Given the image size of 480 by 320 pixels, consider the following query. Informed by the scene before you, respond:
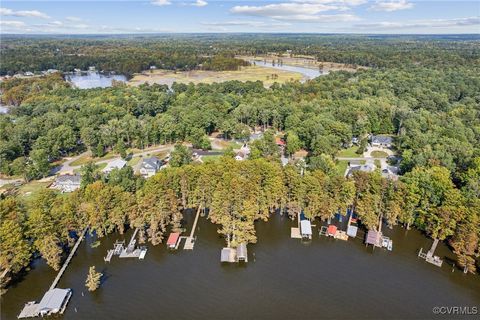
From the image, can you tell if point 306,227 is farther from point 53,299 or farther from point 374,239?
point 53,299

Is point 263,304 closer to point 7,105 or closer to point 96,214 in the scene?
point 96,214

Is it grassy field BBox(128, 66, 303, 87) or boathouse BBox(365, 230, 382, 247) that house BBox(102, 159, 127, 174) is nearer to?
boathouse BBox(365, 230, 382, 247)

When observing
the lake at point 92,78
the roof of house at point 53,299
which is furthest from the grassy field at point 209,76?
the roof of house at point 53,299

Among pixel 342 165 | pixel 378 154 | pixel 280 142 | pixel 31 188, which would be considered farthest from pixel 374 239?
pixel 31 188

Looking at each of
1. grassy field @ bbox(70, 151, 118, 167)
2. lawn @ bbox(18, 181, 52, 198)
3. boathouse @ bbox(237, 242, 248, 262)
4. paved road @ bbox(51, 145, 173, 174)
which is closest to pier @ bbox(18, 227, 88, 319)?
boathouse @ bbox(237, 242, 248, 262)

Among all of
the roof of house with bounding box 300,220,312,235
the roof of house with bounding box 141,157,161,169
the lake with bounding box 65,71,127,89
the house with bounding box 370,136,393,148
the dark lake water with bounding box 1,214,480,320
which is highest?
the lake with bounding box 65,71,127,89

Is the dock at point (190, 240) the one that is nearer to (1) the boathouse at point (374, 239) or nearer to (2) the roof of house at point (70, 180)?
(1) the boathouse at point (374, 239)
